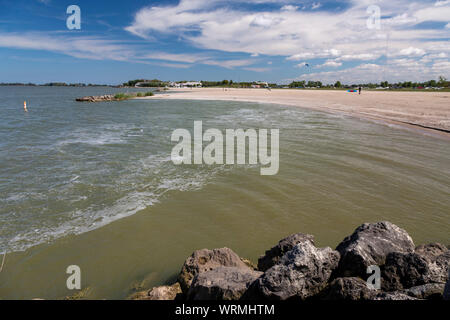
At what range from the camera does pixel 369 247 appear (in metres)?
4.59

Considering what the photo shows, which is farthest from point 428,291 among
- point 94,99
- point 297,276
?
point 94,99

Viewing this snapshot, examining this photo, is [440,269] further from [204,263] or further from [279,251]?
[204,263]

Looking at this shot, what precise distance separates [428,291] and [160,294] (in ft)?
13.6

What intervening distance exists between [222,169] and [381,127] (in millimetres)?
17680

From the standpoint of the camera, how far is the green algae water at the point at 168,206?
221 inches

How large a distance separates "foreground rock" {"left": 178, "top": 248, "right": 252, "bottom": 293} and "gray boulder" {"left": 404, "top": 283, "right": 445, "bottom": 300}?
8.73 feet

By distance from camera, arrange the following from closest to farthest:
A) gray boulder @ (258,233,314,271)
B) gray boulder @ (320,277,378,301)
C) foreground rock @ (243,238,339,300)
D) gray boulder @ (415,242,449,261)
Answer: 1. gray boulder @ (320,277,378,301)
2. foreground rock @ (243,238,339,300)
3. gray boulder @ (415,242,449,261)
4. gray boulder @ (258,233,314,271)

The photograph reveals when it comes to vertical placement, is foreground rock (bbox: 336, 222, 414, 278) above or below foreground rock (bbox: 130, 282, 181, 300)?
above

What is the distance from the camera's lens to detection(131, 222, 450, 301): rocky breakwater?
3.75 metres

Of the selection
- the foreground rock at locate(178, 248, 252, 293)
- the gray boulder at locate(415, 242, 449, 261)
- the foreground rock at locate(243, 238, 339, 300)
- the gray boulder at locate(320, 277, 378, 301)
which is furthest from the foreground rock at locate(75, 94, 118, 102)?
the gray boulder at locate(415, 242, 449, 261)

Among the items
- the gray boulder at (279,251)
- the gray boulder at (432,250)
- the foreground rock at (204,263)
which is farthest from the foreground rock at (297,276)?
the gray boulder at (432,250)

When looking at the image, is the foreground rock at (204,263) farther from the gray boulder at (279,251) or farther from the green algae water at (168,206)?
the green algae water at (168,206)

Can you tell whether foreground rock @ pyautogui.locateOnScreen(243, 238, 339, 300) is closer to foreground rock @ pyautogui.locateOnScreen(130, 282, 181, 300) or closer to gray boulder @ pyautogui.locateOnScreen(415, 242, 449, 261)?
foreground rock @ pyautogui.locateOnScreen(130, 282, 181, 300)
